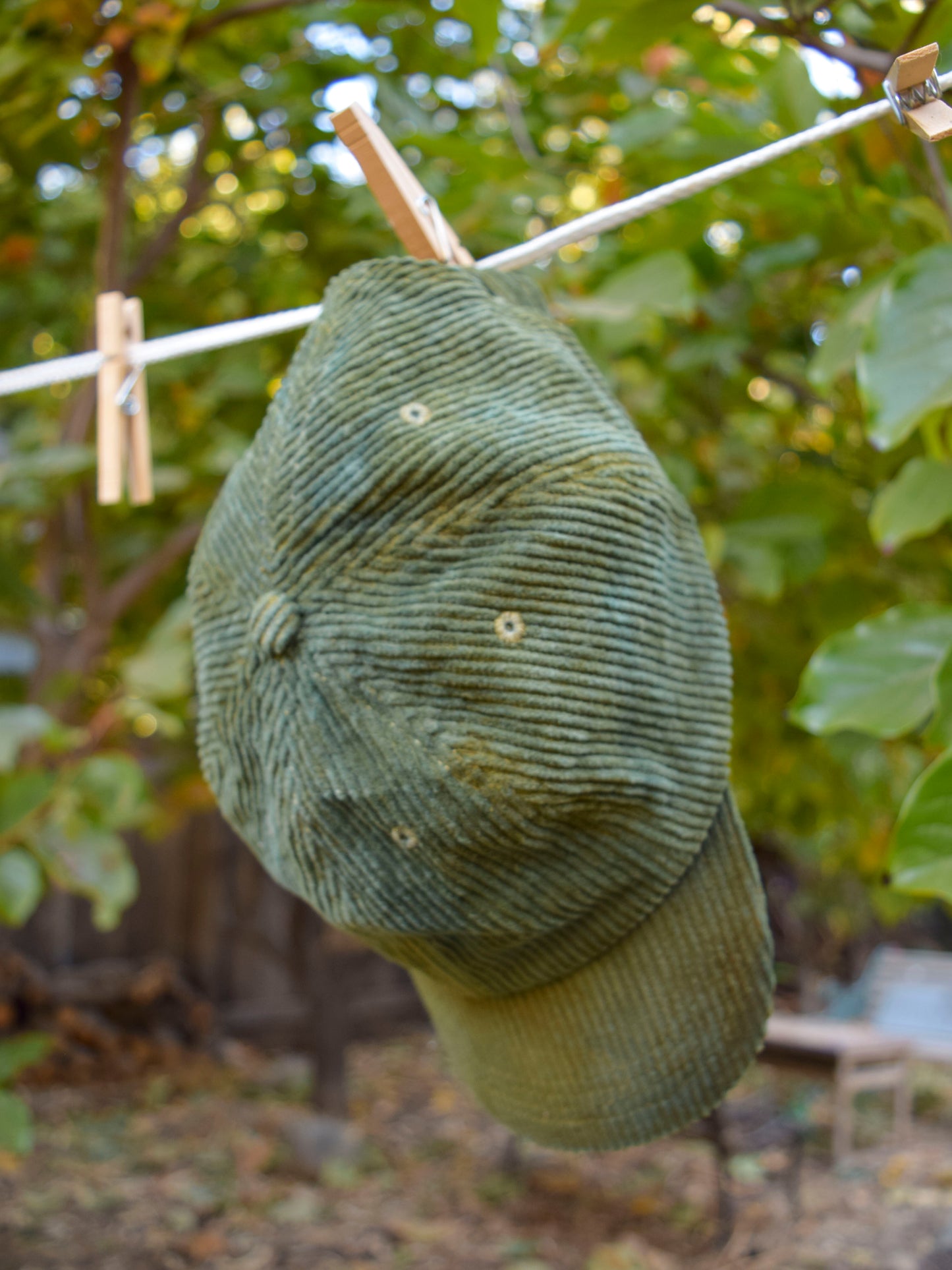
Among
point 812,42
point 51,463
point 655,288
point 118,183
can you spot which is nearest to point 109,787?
point 51,463

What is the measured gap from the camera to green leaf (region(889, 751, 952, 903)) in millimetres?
585

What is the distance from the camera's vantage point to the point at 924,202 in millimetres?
825

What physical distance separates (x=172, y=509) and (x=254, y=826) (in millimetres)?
1393

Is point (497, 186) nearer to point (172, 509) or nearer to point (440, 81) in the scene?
point (440, 81)

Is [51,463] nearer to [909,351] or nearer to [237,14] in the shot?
[237,14]

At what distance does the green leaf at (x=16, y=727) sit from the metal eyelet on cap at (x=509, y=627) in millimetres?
807

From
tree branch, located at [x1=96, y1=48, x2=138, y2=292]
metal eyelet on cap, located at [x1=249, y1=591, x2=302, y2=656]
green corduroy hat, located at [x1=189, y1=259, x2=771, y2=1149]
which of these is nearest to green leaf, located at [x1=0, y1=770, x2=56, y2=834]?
tree branch, located at [x1=96, y1=48, x2=138, y2=292]

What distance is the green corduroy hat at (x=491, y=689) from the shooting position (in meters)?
0.49

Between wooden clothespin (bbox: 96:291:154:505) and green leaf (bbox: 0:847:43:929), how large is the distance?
0.61 m

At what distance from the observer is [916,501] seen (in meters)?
0.83

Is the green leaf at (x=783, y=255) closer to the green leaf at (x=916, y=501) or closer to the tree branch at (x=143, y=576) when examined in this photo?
the green leaf at (x=916, y=501)

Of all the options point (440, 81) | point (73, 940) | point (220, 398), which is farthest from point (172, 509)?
point (73, 940)

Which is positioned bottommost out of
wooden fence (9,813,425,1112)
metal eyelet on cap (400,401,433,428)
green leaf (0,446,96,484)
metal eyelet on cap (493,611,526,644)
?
wooden fence (9,813,425,1112)

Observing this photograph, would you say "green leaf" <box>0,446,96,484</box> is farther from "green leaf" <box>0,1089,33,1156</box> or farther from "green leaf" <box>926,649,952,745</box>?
"green leaf" <box>926,649,952,745</box>
